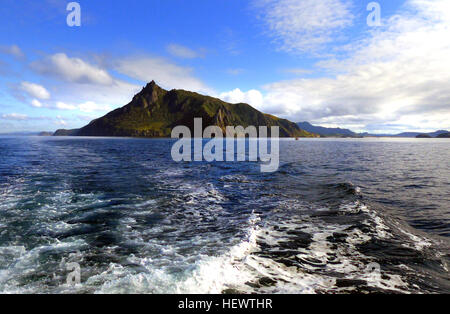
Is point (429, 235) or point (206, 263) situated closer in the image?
point (206, 263)

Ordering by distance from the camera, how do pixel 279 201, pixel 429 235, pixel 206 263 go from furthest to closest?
pixel 279 201 < pixel 429 235 < pixel 206 263

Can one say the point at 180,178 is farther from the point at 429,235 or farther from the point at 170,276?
the point at 429,235

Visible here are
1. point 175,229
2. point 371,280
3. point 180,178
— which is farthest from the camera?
point 180,178

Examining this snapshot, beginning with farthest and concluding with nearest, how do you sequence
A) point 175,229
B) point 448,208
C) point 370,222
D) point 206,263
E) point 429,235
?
1. point 448,208
2. point 370,222
3. point 175,229
4. point 429,235
5. point 206,263

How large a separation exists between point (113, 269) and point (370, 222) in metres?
12.4

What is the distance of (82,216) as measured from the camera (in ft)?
42.4

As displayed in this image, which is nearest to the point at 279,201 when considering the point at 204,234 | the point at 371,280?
the point at 204,234

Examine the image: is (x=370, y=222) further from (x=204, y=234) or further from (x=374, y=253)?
(x=204, y=234)

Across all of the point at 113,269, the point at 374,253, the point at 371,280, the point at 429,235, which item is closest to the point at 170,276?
the point at 113,269
